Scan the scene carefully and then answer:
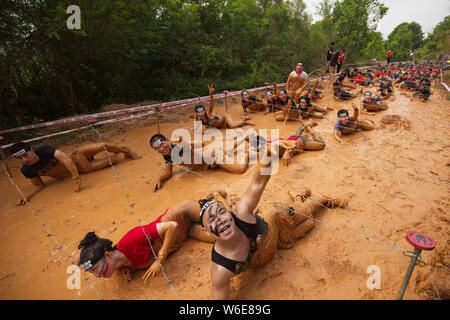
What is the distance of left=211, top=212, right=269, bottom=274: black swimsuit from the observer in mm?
1898

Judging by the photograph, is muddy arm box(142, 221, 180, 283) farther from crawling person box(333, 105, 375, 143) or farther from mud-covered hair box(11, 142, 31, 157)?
crawling person box(333, 105, 375, 143)

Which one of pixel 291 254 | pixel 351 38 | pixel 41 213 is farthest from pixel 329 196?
pixel 351 38

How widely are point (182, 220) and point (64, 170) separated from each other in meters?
3.49

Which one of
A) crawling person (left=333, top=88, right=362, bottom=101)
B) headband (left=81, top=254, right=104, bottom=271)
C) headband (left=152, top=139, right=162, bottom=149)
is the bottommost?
headband (left=81, top=254, right=104, bottom=271)

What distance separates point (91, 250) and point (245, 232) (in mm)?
1499

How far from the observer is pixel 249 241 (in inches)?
80.7

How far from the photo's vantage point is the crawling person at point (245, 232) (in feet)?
6.15

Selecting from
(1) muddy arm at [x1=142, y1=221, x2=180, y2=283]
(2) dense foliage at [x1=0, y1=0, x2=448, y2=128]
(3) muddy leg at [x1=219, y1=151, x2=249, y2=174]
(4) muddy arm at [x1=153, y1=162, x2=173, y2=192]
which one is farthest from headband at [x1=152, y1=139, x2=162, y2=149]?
(2) dense foliage at [x1=0, y1=0, x2=448, y2=128]

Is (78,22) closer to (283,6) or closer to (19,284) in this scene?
(19,284)

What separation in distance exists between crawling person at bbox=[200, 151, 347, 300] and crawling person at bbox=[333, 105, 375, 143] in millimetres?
3640

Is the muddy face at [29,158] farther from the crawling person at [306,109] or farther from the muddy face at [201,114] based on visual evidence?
the crawling person at [306,109]

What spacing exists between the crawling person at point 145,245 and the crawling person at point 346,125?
169 inches

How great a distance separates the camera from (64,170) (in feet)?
14.7

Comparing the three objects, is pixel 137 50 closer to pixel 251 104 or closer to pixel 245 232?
pixel 251 104
